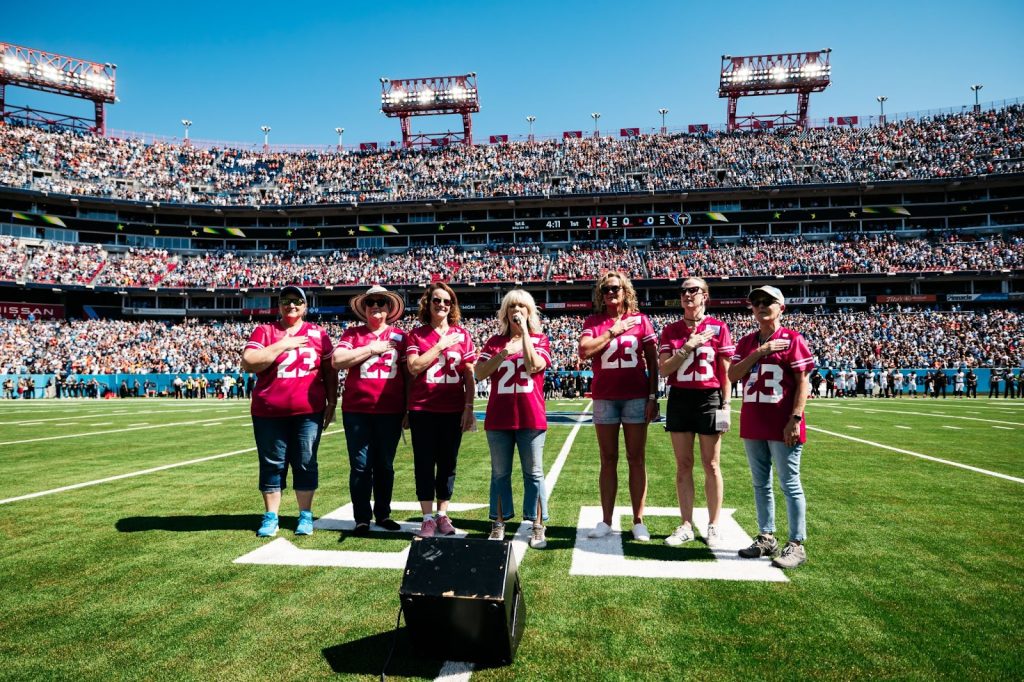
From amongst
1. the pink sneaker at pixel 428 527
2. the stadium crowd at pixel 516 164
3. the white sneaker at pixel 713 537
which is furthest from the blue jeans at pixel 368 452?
the stadium crowd at pixel 516 164

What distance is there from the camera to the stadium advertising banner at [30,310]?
151 ft

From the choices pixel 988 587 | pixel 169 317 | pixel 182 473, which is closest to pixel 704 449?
pixel 988 587

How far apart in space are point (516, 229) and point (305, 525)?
51901 mm

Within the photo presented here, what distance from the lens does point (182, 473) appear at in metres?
8.21

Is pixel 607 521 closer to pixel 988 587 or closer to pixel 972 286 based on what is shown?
pixel 988 587

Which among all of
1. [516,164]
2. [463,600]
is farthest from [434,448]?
[516,164]

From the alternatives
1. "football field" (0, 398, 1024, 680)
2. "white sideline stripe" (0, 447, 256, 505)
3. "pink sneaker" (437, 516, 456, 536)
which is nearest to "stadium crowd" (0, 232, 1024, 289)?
"white sideline stripe" (0, 447, 256, 505)

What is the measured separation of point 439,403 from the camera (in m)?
4.97

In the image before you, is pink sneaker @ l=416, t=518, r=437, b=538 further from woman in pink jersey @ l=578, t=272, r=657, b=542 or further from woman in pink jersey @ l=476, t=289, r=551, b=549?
woman in pink jersey @ l=578, t=272, r=657, b=542

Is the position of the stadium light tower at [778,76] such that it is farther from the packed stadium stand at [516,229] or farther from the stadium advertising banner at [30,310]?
the stadium advertising banner at [30,310]

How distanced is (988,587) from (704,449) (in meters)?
1.95

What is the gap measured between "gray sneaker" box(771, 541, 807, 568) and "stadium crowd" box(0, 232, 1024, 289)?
44398 millimetres

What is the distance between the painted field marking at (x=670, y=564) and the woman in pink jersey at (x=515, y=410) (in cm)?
45

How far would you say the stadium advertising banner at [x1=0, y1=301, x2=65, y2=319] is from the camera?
45938mm
